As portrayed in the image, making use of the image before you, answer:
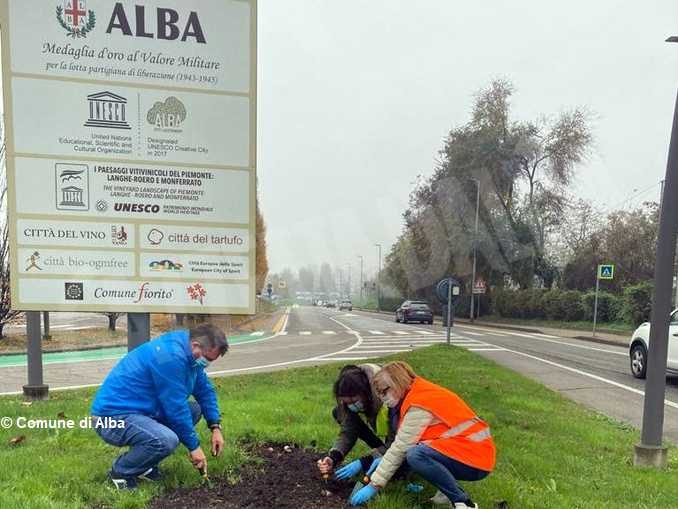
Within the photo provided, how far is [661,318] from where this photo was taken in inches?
191

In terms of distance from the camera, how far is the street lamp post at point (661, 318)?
4.85 metres

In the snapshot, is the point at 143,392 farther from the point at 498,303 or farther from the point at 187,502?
the point at 498,303

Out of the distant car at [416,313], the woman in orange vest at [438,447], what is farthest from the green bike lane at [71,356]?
the distant car at [416,313]

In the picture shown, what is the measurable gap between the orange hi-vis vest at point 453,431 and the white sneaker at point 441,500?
1.20 ft

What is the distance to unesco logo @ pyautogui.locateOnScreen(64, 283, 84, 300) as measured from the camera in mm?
4297

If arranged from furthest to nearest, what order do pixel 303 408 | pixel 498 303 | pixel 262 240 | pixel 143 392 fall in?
1. pixel 498 303
2. pixel 262 240
3. pixel 303 408
4. pixel 143 392

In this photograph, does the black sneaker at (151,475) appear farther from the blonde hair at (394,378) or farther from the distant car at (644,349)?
the distant car at (644,349)

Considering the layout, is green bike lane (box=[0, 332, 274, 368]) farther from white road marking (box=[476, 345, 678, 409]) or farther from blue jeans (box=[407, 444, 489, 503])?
blue jeans (box=[407, 444, 489, 503])

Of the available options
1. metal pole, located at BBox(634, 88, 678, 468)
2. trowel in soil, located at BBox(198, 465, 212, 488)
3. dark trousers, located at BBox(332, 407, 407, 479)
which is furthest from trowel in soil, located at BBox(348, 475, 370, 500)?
metal pole, located at BBox(634, 88, 678, 468)

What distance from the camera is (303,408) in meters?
6.20

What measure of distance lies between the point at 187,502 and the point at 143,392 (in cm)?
77

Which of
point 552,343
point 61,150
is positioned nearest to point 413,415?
point 61,150

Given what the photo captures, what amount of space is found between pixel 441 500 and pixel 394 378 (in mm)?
870

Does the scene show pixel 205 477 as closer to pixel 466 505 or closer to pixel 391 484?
pixel 391 484
